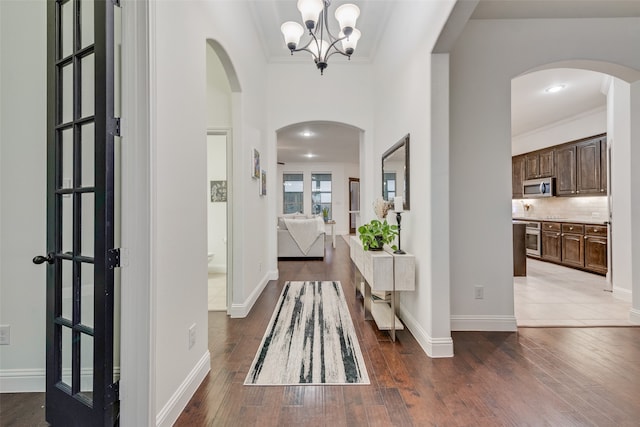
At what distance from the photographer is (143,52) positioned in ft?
4.27

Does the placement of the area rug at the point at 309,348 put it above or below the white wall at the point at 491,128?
below

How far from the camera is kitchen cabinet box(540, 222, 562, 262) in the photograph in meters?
5.40

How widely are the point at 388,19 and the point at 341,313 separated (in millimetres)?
3468

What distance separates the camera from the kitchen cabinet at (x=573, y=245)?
16.1 ft

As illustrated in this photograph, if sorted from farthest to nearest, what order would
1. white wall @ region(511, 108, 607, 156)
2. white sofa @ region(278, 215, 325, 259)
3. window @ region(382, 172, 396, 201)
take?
1. white sofa @ region(278, 215, 325, 259)
2. white wall @ region(511, 108, 607, 156)
3. window @ region(382, 172, 396, 201)

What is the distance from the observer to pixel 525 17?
2562mm

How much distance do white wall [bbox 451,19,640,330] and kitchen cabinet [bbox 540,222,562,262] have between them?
3.75 m

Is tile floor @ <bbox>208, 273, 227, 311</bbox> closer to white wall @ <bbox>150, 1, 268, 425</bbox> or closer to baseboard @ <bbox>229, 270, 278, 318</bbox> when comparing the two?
baseboard @ <bbox>229, 270, 278, 318</bbox>

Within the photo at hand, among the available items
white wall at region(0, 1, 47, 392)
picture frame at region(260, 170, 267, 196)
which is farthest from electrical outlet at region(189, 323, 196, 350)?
picture frame at region(260, 170, 267, 196)

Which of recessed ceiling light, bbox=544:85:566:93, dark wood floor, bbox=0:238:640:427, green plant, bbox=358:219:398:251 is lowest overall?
dark wood floor, bbox=0:238:640:427

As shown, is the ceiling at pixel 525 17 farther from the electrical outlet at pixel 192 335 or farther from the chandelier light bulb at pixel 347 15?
the electrical outlet at pixel 192 335

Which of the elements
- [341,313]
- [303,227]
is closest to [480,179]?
[341,313]

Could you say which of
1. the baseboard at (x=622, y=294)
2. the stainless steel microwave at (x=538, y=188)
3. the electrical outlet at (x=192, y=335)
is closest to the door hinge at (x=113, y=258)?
the electrical outlet at (x=192, y=335)

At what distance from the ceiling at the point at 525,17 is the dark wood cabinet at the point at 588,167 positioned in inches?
27.6
